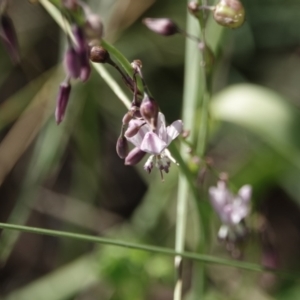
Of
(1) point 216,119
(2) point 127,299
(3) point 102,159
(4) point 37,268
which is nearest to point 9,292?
(4) point 37,268

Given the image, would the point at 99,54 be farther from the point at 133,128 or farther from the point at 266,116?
the point at 266,116

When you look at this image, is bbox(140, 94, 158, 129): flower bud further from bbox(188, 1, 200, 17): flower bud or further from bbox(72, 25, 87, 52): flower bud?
bbox(188, 1, 200, 17): flower bud

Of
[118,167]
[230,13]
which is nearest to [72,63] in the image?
[230,13]

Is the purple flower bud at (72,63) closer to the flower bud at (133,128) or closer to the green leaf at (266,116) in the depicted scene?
the flower bud at (133,128)

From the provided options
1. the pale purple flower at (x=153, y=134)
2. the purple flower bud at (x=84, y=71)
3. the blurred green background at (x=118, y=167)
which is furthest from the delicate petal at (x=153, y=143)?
the blurred green background at (x=118, y=167)

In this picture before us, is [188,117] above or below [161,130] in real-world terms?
below

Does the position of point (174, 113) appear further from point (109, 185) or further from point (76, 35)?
point (76, 35)

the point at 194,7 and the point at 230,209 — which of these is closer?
the point at 194,7
